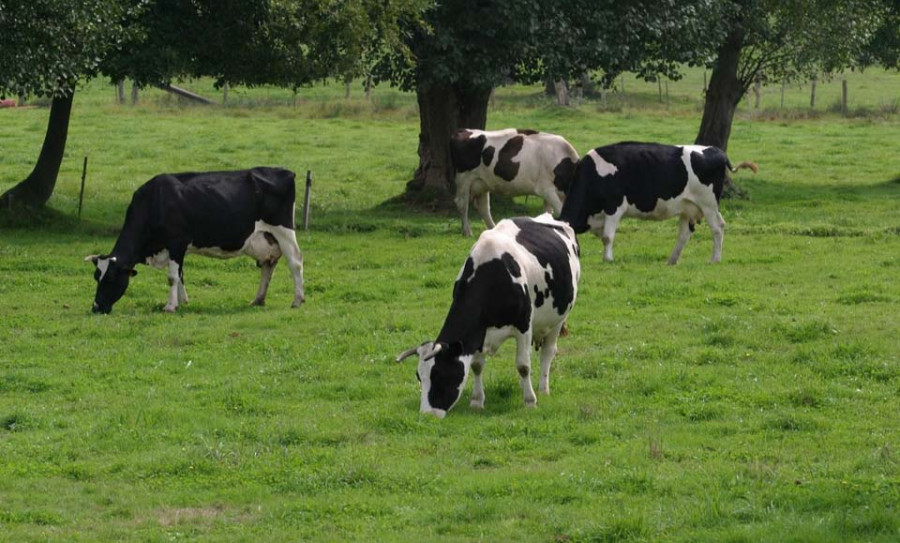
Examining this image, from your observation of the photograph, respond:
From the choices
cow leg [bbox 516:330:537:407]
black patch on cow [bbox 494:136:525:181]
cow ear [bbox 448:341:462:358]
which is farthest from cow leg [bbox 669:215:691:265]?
cow ear [bbox 448:341:462:358]

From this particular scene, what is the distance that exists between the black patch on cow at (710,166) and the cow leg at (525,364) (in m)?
11.6

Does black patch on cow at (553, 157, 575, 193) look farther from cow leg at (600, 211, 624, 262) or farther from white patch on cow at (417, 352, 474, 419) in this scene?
white patch on cow at (417, 352, 474, 419)

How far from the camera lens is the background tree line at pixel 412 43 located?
989 inches

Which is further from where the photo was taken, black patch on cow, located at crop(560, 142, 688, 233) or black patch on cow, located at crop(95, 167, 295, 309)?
black patch on cow, located at crop(560, 142, 688, 233)

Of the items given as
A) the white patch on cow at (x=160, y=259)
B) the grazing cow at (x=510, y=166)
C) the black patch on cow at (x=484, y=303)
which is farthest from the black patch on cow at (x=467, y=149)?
the black patch on cow at (x=484, y=303)

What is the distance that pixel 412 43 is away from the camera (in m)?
30.9

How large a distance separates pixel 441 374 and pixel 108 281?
840cm

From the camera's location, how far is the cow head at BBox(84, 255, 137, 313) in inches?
826

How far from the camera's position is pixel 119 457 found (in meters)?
13.2

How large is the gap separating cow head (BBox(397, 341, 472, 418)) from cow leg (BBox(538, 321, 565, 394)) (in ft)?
4.27

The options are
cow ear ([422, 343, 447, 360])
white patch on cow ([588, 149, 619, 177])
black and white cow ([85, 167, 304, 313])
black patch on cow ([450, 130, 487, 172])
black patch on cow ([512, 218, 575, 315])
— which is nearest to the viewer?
cow ear ([422, 343, 447, 360])

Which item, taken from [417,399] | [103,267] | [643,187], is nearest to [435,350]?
[417,399]

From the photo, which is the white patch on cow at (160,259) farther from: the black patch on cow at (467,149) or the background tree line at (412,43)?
the black patch on cow at (467,149)

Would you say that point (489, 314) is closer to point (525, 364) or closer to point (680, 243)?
point (525, 364)
